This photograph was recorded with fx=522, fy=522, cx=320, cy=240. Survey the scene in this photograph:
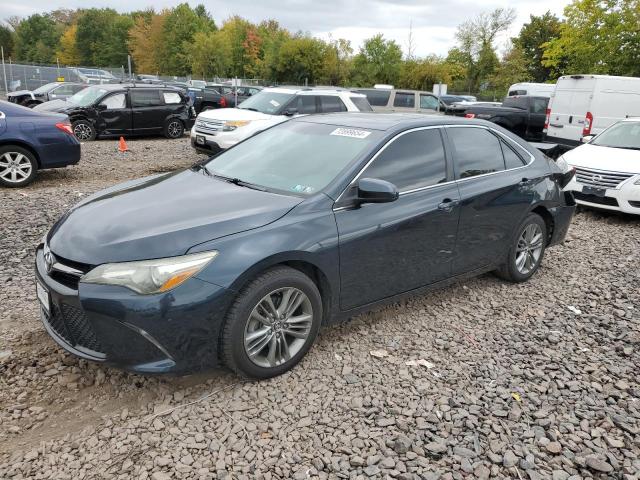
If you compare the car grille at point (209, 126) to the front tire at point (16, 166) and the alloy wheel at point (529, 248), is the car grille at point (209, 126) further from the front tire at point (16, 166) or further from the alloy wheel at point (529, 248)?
the alloy wheel at point (529, 248)

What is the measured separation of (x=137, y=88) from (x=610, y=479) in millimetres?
14890

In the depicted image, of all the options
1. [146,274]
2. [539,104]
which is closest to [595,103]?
[539,104]

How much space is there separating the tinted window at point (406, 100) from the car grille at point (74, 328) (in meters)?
14.5

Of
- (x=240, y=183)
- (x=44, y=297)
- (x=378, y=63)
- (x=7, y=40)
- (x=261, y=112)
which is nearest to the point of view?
(x=44, y=297)

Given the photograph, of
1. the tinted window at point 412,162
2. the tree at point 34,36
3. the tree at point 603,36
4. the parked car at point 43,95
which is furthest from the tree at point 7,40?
the tinted window at point 412,162

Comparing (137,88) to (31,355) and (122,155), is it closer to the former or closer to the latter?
(122,155)

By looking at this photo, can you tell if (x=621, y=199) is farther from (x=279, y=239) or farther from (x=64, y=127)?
(x=64, y=127)

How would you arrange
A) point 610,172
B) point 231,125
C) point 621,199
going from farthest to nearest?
point 231,125, point 610,172, point 621,199

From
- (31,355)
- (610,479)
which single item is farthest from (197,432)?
(610,479)

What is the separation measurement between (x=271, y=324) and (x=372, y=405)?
2.57 feet

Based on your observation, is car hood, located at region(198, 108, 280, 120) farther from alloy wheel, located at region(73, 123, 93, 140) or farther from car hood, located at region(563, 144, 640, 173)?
car hood, located at region(563, 144, 640, 173)

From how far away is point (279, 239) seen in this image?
3.15 metres

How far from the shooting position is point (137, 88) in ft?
48.5

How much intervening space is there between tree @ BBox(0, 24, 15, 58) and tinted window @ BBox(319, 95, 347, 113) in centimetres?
11628
